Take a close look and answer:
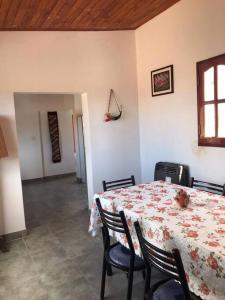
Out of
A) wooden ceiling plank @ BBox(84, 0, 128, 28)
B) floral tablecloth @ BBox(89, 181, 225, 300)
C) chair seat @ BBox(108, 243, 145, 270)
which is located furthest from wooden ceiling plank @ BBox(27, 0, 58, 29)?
chair seat @ BBox(108, 243, 145, 270)

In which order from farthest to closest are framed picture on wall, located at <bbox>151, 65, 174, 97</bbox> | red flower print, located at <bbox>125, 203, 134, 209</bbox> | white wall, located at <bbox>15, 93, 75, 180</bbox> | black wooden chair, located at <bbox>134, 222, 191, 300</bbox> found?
white wall, located at <bbox>15, 93, 75, 180</bbox>, framed picture on wall, located at <bbox>151, 65, 174, 97</bbox>, red flower print, located at <bbox>125, 203, 134, 209</bbox>, black wooden chair, located at <bbox>134, 222, 191, 300</bbox>

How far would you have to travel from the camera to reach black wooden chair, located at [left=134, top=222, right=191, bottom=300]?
4.59 ft

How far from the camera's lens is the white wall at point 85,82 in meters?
3.56

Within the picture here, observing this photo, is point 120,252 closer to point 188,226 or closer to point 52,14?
point 188,226

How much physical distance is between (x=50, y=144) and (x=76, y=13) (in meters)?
4.59

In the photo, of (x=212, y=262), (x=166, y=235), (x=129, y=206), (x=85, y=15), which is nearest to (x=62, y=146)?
(x=85, y=15)

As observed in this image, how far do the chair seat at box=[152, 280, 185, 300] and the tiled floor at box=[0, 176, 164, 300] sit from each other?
2.25 ft

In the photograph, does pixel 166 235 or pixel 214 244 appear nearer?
pixel 214 244

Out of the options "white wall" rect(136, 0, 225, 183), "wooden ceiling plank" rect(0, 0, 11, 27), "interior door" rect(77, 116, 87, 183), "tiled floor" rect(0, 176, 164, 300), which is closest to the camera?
"tiled floor" rect(0, 176, 164, 300)

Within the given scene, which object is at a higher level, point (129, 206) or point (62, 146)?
point (62, 146)

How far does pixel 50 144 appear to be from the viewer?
24.5ft

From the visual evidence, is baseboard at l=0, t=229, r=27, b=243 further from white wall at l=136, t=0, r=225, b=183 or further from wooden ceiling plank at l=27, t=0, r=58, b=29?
wooden ceiling plank at l=27, t=0, r=58, b=29

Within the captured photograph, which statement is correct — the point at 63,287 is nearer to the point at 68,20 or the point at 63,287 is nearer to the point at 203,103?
the point at 203,103

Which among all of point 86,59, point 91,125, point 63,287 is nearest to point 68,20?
point 86,59
